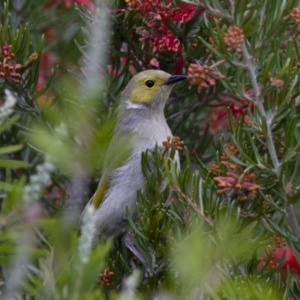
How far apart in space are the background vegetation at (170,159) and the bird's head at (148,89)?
9 cm

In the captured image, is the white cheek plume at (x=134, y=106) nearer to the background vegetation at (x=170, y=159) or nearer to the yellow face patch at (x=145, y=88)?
the yellow face patch at (x=145, y=88)

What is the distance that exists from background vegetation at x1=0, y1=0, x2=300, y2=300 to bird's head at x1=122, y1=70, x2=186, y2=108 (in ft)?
0.30

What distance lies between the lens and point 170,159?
243cm

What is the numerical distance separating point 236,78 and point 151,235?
62cm

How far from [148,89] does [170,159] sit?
210 centimetres

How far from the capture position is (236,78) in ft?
7.50

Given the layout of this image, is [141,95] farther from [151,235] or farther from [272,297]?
[272,297]

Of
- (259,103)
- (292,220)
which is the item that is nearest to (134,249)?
(292,220)

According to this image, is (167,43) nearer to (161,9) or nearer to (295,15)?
(161,9)

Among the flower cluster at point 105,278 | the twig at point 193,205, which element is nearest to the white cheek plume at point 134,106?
the flower cluster at point 105,278

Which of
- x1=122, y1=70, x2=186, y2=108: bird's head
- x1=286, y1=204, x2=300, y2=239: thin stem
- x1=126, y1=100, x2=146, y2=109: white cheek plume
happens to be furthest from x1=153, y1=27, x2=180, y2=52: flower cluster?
x1=126, y1=100, x2=146, y2=109: white cheek plume

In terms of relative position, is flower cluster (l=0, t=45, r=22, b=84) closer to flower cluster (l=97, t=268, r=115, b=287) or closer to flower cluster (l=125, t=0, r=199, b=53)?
flower cluster (l=125, t=0, r=199, b=53)

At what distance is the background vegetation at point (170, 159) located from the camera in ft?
4.81

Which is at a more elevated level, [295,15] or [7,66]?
[295,15]
